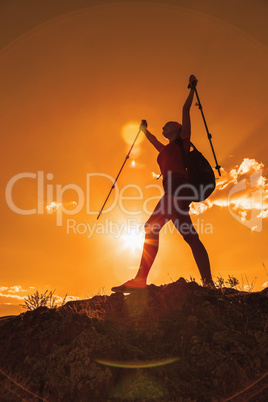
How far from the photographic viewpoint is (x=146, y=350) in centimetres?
292

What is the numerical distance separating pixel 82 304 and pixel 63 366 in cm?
129

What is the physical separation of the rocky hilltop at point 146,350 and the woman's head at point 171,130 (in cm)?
233

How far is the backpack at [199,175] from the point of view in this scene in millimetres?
4492

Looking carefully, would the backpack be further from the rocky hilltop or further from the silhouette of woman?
the rocky hilltop

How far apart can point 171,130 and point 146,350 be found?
10.7ft

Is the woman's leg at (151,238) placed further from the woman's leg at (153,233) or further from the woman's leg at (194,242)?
the woman's leg at (194,242)

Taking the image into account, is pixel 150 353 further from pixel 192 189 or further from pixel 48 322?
pixel 192 189

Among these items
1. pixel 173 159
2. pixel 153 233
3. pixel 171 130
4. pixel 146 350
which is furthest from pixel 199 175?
pixel 146 350

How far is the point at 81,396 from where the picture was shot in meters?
2.47

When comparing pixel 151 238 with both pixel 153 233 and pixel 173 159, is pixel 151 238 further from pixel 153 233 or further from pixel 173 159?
pixel 173 159

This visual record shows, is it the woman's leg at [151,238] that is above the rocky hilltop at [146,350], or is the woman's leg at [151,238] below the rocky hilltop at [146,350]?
→ above

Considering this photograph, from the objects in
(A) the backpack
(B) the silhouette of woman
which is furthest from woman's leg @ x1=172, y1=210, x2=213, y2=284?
(A) the backpack

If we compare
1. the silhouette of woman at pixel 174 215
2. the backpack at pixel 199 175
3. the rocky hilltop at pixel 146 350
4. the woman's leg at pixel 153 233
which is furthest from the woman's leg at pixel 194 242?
the rocky hilltop at pixel 146 350

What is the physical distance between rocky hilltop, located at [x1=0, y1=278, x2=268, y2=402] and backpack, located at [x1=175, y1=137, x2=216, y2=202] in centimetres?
136
